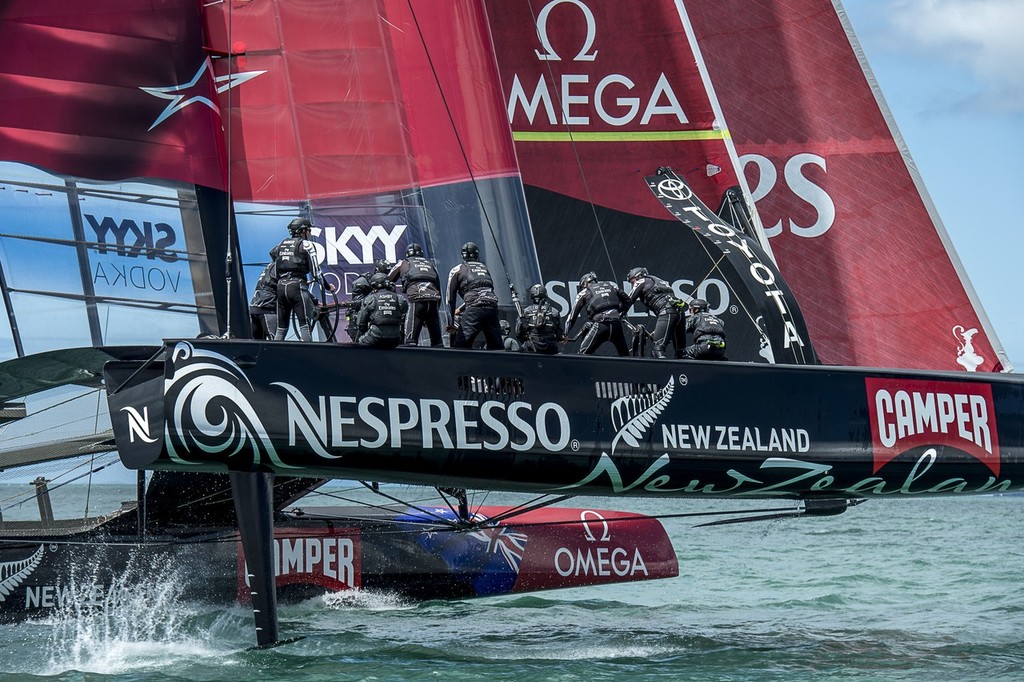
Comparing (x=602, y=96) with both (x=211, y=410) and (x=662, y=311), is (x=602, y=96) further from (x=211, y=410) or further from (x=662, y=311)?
(x=211, y=410)

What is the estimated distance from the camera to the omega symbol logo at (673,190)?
914 cm

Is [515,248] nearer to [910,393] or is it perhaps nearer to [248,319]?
[248,319]

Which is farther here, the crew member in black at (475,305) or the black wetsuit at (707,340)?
the crew member in black at (475,305)

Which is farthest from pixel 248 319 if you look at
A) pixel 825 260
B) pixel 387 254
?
pixel 825 260

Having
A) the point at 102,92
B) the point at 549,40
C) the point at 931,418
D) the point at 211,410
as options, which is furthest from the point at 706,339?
the point at 549,40

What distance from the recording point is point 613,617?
11094mm

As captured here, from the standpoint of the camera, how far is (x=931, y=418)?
7.92m

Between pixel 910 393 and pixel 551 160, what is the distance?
4979 mm

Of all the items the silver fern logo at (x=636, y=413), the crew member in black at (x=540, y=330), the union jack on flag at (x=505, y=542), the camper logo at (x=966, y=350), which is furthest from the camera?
the union jack on flag at (x=505, y=542)

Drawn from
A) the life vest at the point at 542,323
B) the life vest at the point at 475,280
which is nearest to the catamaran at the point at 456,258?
the life vest at the point at 542,323

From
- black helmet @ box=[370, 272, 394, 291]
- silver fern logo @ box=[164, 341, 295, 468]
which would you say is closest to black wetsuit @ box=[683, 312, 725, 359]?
black helmet @ box=[370, 272, 394, 291]

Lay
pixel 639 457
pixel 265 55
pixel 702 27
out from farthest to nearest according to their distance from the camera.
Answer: pixel 702 27 → pixel 265 55 → pixel 639 457

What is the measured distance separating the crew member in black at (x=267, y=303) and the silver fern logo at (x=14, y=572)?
333 cm

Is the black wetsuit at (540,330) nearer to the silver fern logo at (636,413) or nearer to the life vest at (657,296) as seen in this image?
the silver fern logo at (636,413)
